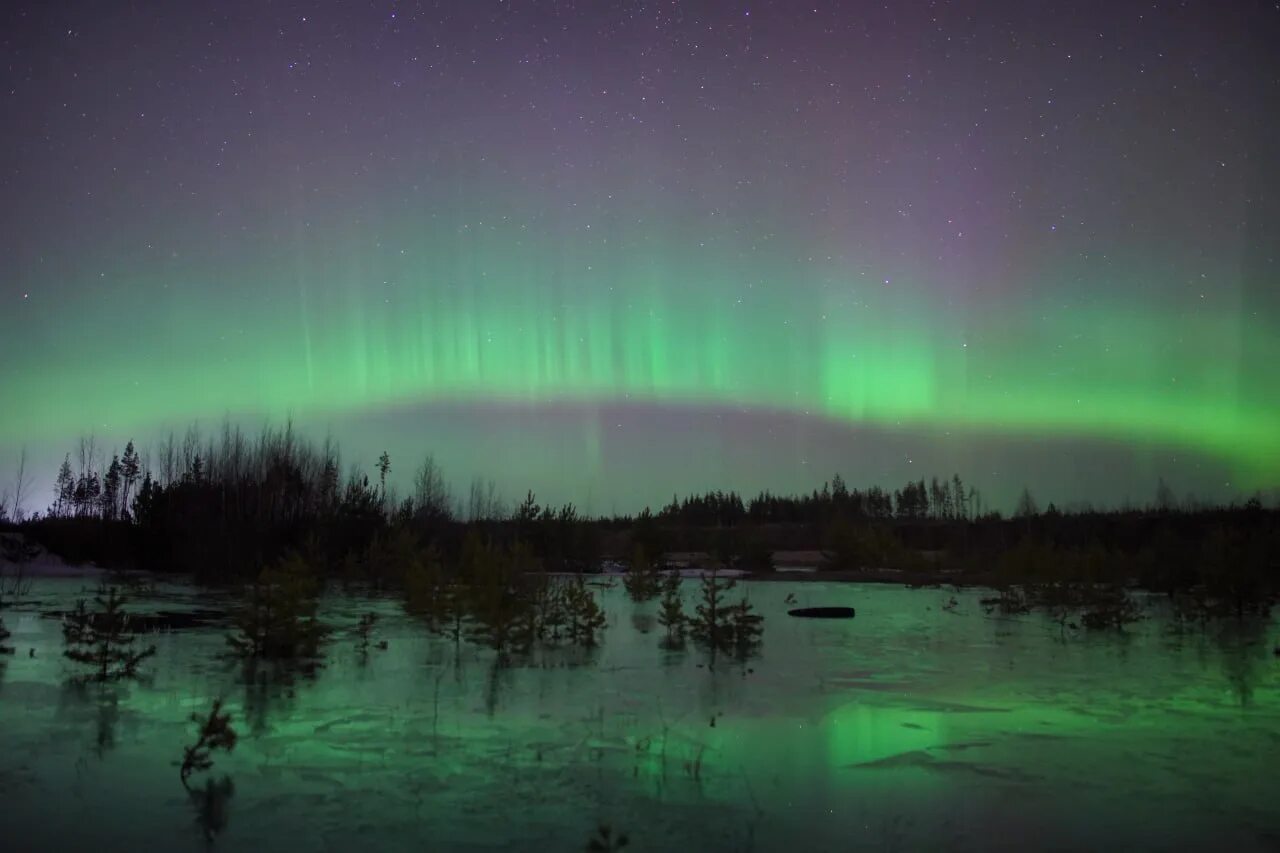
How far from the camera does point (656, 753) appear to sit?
25.8 feet

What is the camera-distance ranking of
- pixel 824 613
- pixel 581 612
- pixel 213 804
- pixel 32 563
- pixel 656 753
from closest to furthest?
pixel 213 804 < pixel 656 753 < pixel 581 612 < pixel 824 613 < pixel 32 563

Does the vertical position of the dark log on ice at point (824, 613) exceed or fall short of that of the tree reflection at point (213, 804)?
it falls short

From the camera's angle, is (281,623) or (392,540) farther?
(392,540)

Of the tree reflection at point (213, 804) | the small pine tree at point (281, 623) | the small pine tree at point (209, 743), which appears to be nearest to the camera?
the tree reflection at point (213, 804)

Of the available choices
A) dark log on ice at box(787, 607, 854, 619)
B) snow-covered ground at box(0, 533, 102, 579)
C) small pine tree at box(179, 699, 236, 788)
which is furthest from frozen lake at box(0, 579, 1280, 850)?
snow-covered ground at box(0, 533, 102, 579)

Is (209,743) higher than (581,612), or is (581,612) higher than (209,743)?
(209,743)

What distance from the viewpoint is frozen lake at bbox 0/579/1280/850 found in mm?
5914

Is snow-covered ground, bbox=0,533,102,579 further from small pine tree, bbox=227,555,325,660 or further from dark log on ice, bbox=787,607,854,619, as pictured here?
dark log on ice, bbox=787,607,854,619

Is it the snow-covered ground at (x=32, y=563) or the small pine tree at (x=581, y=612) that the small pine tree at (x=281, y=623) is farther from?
the snow-covered ground at (x=32, y=563)

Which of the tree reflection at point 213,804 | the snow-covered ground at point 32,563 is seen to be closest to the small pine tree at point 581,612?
the tree reflection at point 213,804

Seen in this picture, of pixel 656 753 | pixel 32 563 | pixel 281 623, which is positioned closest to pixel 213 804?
pixel 656 753

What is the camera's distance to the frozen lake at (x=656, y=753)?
591 centimetres

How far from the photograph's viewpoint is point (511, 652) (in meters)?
14.5

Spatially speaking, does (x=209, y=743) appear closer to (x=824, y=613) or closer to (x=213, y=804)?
(x=213, y=804)
